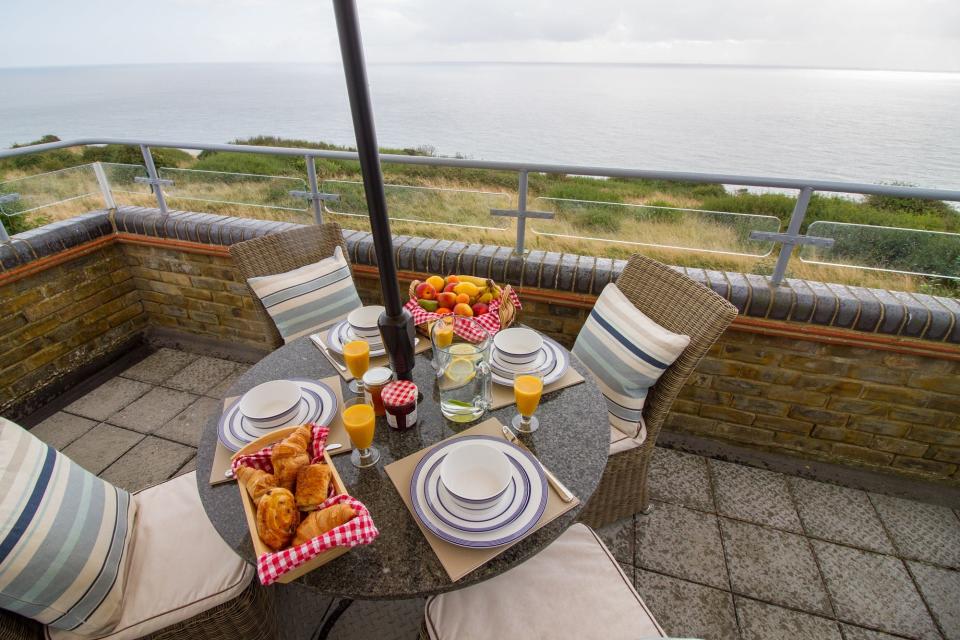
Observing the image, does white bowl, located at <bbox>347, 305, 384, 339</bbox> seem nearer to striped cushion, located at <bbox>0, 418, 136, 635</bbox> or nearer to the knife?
the knife

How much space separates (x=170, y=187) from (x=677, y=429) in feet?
10.9

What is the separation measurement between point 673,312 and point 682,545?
100cm

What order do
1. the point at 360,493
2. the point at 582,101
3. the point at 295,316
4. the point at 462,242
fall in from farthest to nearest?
the point at 582,101 → the point at 462,242 → the point at 295,316 → the point at 360,493

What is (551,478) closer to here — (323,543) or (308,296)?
(323,543)

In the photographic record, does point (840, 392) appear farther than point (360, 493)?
Yes

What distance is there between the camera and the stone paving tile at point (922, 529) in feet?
5.90

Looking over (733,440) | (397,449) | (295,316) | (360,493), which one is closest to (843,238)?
(733,440)

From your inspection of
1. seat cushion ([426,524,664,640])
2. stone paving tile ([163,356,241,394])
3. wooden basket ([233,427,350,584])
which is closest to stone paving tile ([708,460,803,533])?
seat cushion ([426,524,664,640])

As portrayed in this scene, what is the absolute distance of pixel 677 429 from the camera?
7.58 feet

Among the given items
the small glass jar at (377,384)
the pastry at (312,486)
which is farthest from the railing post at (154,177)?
the pastry at (312,486)

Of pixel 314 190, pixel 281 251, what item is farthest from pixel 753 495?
pixel 314 190

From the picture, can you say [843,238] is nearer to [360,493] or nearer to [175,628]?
[360,493]

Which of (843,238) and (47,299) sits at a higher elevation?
(843,238)

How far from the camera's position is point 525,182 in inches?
83.8
